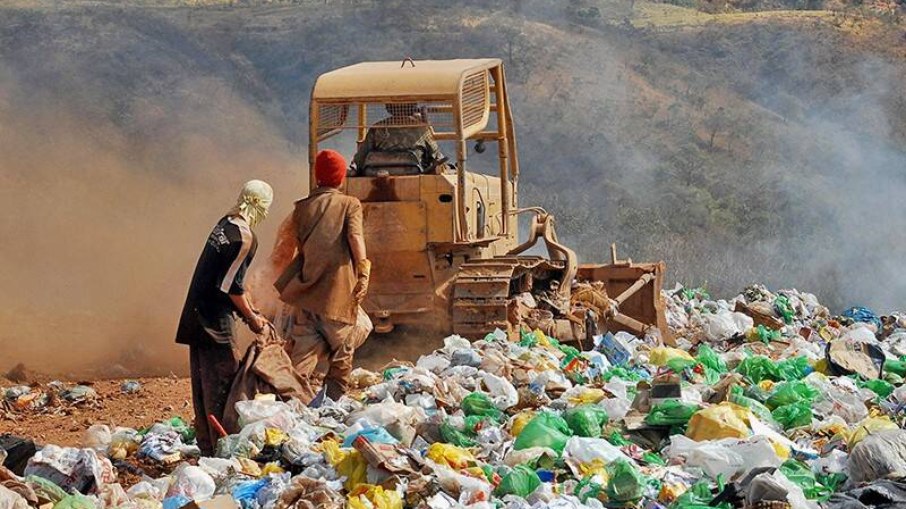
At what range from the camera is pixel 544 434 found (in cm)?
725

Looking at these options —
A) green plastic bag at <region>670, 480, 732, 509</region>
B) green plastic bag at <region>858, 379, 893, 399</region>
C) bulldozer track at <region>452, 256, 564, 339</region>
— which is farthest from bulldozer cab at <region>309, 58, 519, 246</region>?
green plastic bag at <region>670, 480, 732, 509</region>

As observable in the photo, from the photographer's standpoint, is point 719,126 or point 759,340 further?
point 719,126

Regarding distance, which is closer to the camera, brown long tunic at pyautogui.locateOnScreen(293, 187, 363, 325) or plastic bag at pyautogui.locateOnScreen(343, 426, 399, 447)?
plastic bag at pyautogui.locateOnScreen(343, 426, 399, 447)

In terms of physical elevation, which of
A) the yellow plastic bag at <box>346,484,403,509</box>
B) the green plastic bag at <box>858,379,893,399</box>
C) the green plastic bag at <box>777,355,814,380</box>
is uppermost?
the yellow plastic bag at <box>346,484,403,509</box>

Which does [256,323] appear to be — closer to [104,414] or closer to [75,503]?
[75,503]

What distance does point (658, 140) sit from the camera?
30.1 meters

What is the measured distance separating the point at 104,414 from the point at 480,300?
305 cm

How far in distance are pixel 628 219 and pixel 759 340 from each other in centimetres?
1366

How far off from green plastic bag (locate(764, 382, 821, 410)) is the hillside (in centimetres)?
1032

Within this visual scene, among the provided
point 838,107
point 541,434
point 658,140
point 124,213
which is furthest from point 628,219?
point 541,434

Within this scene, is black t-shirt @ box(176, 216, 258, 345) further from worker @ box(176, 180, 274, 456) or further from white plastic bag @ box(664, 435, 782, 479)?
white plastic bag @ box(664, 435, 782, 479)

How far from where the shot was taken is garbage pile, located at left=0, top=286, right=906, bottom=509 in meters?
6.29

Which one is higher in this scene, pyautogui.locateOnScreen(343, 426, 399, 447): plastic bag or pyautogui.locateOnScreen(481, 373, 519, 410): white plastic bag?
pyautogui.locateOnScreen(343, 426, 399, 447): plastic bag

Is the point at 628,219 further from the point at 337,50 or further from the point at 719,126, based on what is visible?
the point at 337,50
